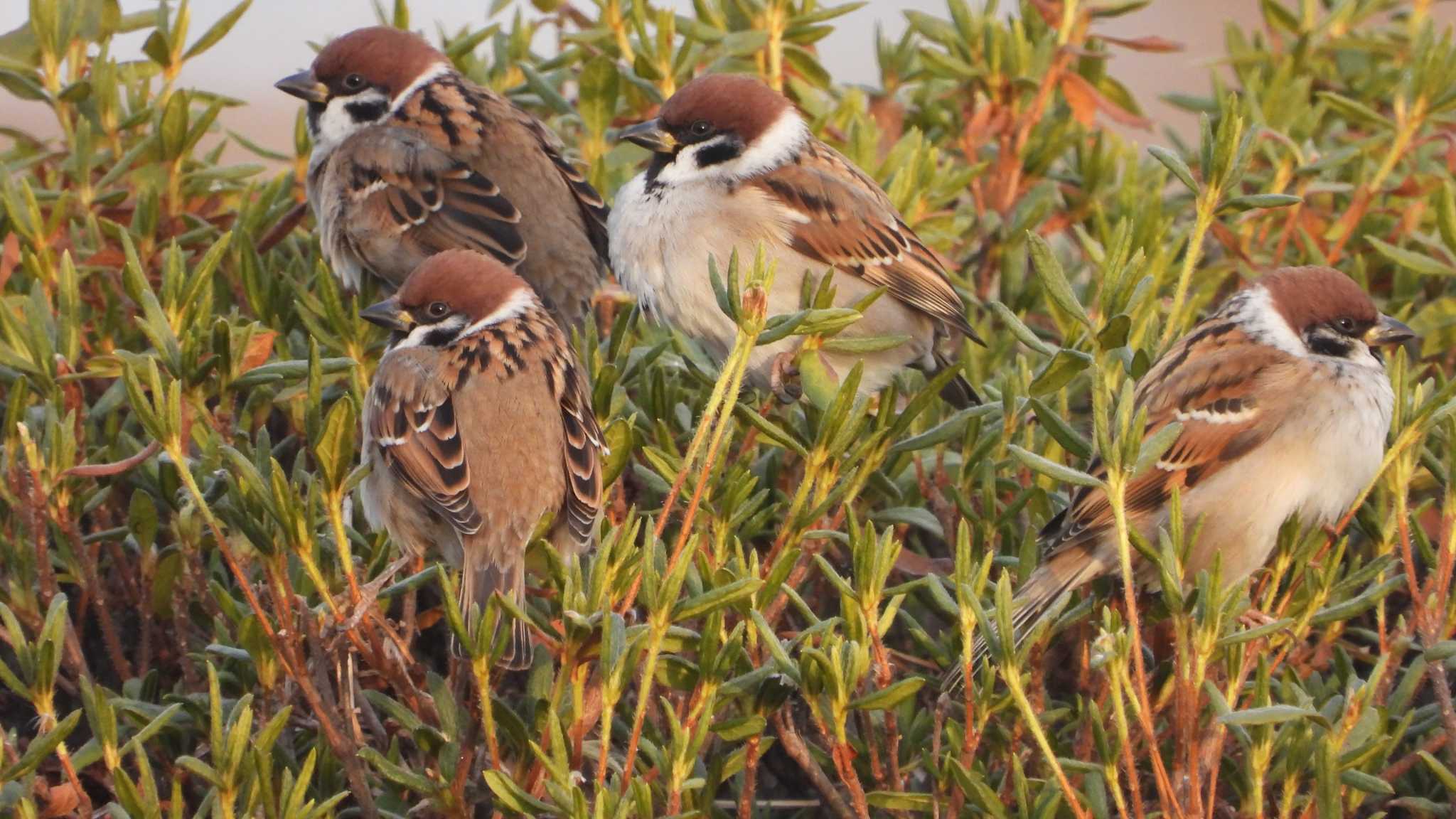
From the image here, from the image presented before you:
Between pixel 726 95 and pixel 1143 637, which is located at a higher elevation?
pixel 726 95

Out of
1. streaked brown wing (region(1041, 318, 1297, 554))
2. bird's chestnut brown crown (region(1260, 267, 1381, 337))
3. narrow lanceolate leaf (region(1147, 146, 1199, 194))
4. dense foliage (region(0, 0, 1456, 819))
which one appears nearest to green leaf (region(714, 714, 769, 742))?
dense foliage (region(0, 0, 1456, 819))

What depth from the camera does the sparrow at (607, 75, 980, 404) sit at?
135 inches

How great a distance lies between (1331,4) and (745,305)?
225 cm

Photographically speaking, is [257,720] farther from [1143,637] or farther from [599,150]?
[599,150]

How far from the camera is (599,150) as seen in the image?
3744 mm

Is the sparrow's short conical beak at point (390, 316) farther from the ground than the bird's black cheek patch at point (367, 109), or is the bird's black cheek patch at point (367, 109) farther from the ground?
the bird's black cheek patch at point (367, 109)

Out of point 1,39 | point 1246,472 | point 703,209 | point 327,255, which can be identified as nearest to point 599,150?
point 703,209

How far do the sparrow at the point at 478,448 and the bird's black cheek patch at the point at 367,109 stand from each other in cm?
125

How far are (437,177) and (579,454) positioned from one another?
1456 millimetres

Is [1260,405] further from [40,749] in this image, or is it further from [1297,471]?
[40,749]

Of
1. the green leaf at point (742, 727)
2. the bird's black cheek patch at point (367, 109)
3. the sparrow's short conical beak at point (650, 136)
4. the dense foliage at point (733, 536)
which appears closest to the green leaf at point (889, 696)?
the dense foliage at point (733, 536)

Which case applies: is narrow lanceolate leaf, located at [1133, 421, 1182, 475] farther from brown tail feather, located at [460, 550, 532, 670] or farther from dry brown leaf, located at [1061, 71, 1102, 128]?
dry brown leaf, located at [1061, 71, 1102, 128]

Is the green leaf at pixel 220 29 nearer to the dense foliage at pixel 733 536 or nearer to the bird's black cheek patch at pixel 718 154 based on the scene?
the dense foliage at pixel 733 536

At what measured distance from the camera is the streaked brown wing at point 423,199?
12.8ft
